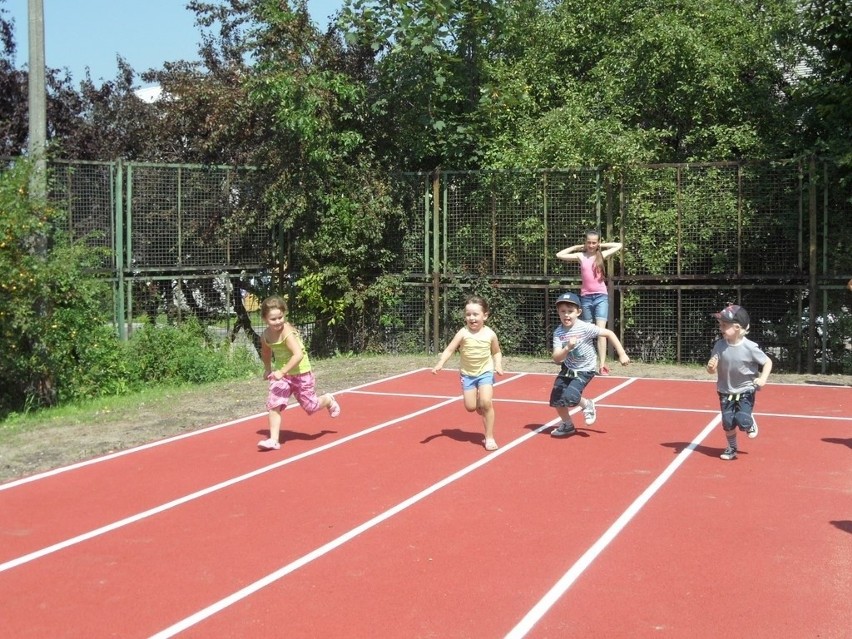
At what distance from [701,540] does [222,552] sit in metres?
3.32

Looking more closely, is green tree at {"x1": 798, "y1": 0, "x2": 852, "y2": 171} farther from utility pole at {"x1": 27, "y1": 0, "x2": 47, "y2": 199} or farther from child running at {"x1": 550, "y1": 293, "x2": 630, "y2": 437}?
utility pole at {"x1": 27, "y1": 0, "x2": 47, "y2": 199}

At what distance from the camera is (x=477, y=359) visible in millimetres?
10219

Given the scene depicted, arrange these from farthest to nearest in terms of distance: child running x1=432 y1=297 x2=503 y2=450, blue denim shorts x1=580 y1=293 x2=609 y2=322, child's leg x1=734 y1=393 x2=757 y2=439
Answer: blue denim shorts x1=580 y1=293 x2=609 y2=322 → child running x1=432 y1=297 x2=503 y2=450 → child's leg x1=734 y1=393 x2=757 y2=439

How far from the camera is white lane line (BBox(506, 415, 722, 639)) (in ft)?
18.0

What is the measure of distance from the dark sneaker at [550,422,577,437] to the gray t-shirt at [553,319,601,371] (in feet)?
2.02

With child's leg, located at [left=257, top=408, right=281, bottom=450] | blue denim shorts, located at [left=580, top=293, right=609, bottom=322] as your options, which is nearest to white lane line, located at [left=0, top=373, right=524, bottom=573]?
child's leg, located at [left=257, top=408, right=281, bottom=450]

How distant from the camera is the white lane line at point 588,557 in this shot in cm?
547

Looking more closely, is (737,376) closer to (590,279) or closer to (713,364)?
(713,364)

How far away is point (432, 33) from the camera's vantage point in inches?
748

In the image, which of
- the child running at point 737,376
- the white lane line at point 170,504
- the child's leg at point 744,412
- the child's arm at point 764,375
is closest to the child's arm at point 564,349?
the child running at point 737,376

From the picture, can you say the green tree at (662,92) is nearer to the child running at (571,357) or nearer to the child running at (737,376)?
the child running at (571,357)

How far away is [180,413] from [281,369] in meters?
2.62

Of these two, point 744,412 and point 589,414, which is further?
point 589,414

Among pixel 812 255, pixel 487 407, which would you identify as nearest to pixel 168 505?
pixel 487 407
